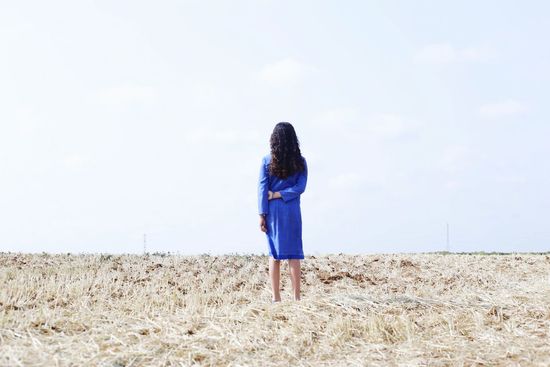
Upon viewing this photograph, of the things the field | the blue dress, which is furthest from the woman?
the field

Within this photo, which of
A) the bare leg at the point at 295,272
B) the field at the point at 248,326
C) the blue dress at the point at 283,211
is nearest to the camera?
the field at the point at 248,326

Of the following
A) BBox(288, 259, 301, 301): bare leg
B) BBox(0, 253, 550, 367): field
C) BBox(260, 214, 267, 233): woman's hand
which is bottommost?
BBox(0, 253, 550, 367): field

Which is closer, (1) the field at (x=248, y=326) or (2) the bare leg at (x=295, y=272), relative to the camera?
(1) the field at (x=248, y=326)

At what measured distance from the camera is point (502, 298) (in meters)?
7.02

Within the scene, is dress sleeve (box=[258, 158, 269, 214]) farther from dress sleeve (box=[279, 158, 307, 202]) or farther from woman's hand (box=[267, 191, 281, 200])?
dress sleeve (box=[279, 158, 307, 202])

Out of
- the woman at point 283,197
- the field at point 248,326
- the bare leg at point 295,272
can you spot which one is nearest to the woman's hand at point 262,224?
the woman at point 283,197

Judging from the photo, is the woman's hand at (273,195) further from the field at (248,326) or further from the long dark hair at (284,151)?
the field at (248,326)

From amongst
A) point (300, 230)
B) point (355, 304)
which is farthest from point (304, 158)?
point (355, 304)

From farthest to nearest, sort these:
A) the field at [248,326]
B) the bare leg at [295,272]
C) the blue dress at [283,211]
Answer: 1. the bare leg at [295,272]
2. the blue dress at [283,211]
3. the field at [248,326]

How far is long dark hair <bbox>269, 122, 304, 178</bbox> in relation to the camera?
21.1 ft

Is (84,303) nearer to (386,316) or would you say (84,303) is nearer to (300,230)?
(300,230)

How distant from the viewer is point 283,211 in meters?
6.45

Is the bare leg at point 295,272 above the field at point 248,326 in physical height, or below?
above

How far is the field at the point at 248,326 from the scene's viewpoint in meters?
4.68
